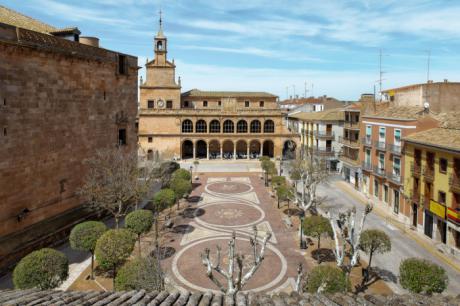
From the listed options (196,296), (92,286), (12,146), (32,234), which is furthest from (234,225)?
(196,296)

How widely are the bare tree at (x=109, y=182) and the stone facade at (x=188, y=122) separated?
34.0m

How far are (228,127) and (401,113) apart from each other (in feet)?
119

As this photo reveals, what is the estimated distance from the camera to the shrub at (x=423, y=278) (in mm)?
15055

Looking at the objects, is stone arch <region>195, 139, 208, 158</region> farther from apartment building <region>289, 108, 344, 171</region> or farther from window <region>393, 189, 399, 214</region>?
window <region>393, 189, 399, 214</region>

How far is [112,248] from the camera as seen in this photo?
1697 centimetres

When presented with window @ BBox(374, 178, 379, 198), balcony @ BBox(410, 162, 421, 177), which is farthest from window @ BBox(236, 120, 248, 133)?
balcony @ BBox(410, 162, 421, 177)

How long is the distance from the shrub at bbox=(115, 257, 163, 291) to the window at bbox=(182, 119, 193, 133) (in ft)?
160

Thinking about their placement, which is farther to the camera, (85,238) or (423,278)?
(85,238)

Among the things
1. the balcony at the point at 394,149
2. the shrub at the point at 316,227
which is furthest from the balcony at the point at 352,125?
the shrub at the point at 316,227

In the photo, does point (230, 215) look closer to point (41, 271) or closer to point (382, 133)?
point (382, 133)

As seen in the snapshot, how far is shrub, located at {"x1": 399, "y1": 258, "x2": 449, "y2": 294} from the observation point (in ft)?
49.4

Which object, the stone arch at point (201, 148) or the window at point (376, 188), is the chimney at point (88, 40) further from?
the stone arch at point (201, 148)

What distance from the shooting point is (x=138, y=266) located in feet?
48.3

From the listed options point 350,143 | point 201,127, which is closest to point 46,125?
point 350,143
